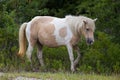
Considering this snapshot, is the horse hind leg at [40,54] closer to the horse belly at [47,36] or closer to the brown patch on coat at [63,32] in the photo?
the horse belly at [47,36]

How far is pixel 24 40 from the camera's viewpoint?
12305 millimetres

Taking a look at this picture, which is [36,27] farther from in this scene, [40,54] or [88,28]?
[88,28]

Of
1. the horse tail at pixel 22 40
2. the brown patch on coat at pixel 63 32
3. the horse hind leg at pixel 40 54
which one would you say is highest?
the brown patch on coat at pixel 63 32

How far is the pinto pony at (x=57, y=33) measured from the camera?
1101cm

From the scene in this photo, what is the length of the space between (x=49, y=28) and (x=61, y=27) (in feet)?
1.44

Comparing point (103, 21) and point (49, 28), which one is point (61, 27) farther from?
point (103, 21)

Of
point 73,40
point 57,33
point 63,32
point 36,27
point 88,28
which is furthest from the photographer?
point 36,27

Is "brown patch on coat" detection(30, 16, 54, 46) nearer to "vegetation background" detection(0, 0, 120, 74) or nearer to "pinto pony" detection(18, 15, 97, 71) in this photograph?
"pinto pony" detection(18, 15, 97, 71)

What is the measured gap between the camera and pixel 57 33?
11.4 meters

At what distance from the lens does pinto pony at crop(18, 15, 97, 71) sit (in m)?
11.0

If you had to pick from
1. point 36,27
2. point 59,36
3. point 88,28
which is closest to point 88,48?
point 59,36

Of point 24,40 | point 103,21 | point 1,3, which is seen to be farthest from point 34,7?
point 24,40

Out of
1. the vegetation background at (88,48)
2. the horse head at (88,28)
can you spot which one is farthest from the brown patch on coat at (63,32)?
the vegetation background at (88,48)

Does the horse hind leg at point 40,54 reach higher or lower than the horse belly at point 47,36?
lower
